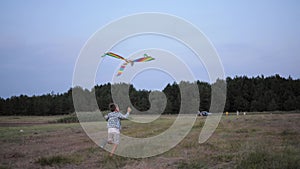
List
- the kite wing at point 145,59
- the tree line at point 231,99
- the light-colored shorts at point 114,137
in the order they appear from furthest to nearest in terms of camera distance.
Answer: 1. the tree line at point 231,99
2. the kite wing at point 145,59
3. the light-colored shorts at point 114,137

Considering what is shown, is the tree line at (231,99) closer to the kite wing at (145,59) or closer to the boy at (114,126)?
the kite wing at (145,59)

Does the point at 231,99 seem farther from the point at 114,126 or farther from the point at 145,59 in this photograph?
the point at 114,126

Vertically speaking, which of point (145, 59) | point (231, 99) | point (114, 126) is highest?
point (231, 99)

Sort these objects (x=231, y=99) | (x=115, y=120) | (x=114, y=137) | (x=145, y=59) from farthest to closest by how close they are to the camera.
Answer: (x=231, y=99) → (x=145, y=59) → (x=115, y=120) → (x=114, y=137)

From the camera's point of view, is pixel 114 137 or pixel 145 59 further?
pixel 145 59

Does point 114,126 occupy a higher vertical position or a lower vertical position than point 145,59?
lower

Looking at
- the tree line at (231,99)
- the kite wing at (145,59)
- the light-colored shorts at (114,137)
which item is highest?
the tree line at (231,99)

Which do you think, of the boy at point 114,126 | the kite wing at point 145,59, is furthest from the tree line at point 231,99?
the boy at point 114,126

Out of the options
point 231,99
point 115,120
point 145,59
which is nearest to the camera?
point 115,120

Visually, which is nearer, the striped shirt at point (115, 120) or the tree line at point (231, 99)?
the striped shirt at point (115, 120)

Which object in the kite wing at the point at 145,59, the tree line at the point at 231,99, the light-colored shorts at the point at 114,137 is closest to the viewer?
the light-colored shorts at the point at 114,137

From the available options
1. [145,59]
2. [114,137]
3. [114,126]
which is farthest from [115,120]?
[145,59]

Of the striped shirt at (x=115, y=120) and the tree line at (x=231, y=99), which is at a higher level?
the tree line at (x=231, y=99)

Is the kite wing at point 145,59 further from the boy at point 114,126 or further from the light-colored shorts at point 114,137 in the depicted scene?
the light-colored shorts at point 114,137
